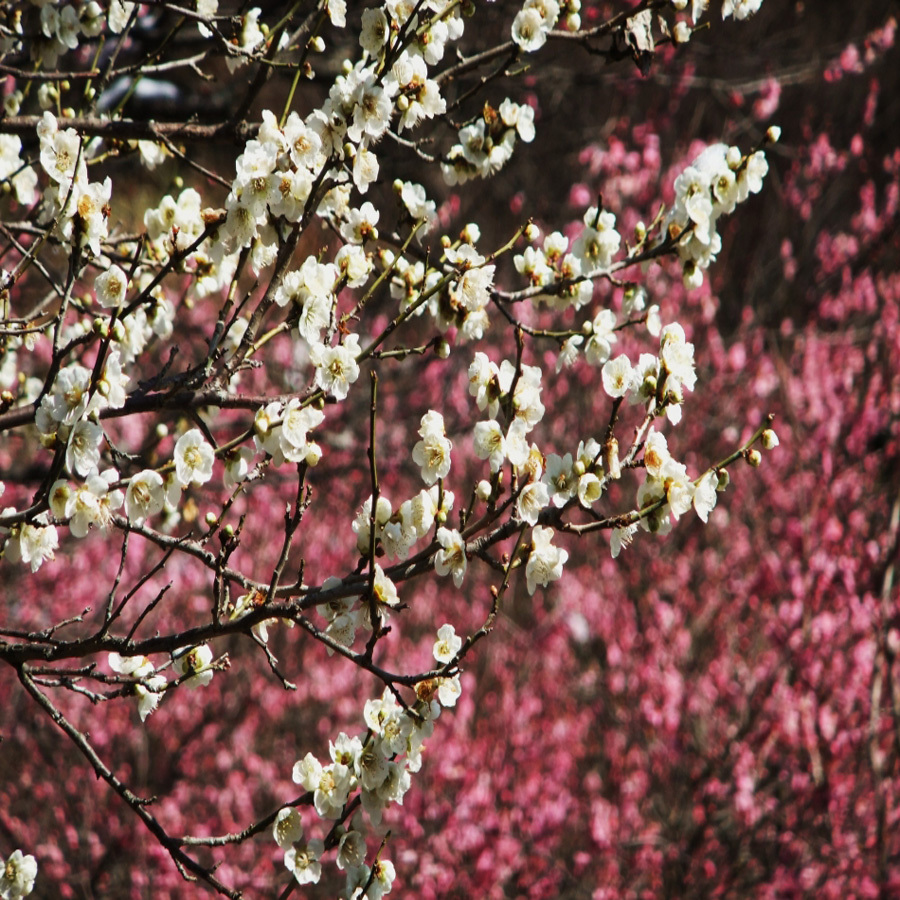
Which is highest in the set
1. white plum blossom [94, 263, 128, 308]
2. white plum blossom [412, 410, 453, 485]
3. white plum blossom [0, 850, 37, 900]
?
white plum blossom [94, 263, 128, 308]

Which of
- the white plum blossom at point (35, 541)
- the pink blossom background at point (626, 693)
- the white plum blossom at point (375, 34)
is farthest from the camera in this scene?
the pink blossom background at point (626, 693)

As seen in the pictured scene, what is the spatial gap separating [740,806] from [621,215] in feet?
17.2

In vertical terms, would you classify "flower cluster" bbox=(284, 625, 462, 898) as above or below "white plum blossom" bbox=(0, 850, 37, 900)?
below

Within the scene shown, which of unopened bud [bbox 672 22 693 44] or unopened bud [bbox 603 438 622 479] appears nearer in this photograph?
unopened bud [bbox 603 438 622 479]

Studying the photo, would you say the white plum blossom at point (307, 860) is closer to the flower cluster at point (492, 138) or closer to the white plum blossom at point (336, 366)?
the white plum blossom at point (336, 366)

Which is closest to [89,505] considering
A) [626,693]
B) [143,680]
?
[143,680]

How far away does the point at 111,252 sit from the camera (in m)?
2.66

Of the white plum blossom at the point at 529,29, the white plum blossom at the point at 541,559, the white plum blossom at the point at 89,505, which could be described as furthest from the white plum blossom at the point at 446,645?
the white plum blossom at the point at 529,29

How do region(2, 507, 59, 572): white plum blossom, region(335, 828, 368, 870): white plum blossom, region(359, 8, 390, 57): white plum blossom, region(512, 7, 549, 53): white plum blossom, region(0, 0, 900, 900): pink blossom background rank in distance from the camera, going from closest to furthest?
region(2, 507, 59, 572): white plum blossom → region(335, 828, 368, 870): white plum blossom → region(359, 8, 390, 57): white plum blossom → region(512, 7, 549, 53): white plum blossom → region(0, 0, 900, 900): pink blossom background

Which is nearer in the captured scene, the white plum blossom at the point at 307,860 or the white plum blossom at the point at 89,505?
the white plum blossom at the point at 89,505

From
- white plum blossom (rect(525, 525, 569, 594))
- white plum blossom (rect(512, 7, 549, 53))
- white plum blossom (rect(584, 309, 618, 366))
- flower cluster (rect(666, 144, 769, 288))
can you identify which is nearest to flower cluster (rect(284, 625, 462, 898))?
white plum blossom (rect(525, 525, 569, 594))

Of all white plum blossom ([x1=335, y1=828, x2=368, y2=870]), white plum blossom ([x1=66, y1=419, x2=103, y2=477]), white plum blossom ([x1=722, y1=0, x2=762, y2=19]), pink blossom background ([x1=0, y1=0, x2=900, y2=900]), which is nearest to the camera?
white plum blossom ([x1=66, y1=419, x2=103, y2=477])

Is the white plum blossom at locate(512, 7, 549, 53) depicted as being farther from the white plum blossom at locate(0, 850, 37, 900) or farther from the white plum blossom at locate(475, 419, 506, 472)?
the white plum blossom at locate(0, 850, 37, 900)

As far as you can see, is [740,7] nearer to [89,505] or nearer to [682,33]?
[682,33]
